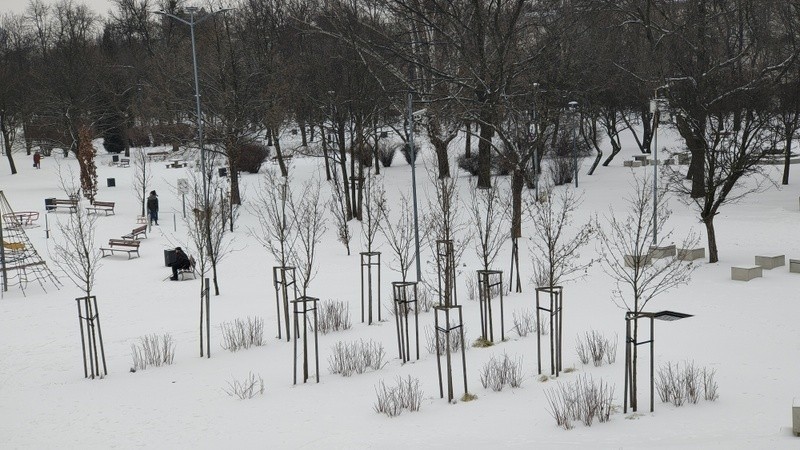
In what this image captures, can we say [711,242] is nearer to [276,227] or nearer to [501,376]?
[276,227]

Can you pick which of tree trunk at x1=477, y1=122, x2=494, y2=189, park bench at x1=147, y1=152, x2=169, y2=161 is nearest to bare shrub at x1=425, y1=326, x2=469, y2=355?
tree trunk at x1=477, y1=122, x2=494, y2=189

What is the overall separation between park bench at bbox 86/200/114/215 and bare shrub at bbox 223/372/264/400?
24674 millimetres

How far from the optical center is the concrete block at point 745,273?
67.8ft

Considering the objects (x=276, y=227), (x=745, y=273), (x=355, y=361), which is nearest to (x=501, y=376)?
(x=355, y=361)

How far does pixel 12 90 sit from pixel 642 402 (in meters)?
56.1

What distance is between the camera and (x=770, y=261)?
858 inches

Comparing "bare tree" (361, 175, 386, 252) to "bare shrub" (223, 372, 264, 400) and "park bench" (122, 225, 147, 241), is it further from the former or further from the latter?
"park bench" (122, 225, 147, 241)

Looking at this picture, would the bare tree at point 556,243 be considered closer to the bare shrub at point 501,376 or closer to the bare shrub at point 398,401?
the bare shrub at point 501,376

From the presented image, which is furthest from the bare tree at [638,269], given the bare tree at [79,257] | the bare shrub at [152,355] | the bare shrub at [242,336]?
the bare tree at [79,257]

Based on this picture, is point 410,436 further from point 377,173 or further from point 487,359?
point 377,173

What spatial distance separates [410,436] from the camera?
10.9 metres

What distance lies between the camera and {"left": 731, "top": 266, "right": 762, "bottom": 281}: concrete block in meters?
20.7

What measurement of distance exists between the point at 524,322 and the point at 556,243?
618 cm

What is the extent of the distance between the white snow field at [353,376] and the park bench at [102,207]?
10835 millimetres
